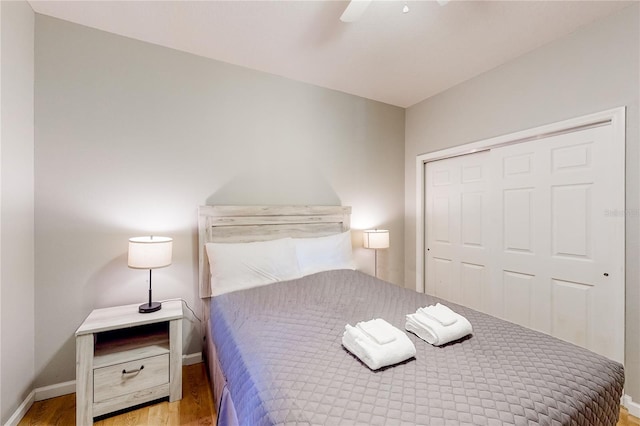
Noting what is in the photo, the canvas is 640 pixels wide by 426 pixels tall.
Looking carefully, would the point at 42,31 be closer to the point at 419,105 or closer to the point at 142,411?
the point at 142,411

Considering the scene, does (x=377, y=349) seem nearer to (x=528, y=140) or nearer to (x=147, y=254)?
(x=147, y=254)

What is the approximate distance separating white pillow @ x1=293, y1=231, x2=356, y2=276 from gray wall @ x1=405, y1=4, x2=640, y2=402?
1601 mm

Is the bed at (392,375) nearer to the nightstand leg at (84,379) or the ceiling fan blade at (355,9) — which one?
the nightstand leg at (84,379)

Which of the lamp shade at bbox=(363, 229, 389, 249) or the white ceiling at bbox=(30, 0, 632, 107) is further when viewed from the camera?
the lamp shade at bbox=(363, 229, 389, 249)

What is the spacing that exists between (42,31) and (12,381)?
2.22 meters

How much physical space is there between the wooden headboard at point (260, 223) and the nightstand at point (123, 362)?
1.53 ft

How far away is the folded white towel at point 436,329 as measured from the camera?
4.24 feet

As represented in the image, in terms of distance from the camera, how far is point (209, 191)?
235 centimetres

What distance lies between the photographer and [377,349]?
3.72 feet

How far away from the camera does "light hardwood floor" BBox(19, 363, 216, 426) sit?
1637 mm

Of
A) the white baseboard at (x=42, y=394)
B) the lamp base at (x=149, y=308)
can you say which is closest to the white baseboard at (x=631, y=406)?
the lamp base at (x=149, y=308)

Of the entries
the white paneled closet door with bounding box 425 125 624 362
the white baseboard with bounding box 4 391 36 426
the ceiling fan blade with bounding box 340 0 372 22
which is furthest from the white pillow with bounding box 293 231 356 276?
the white baseboard with bounding box 4 391 36 426

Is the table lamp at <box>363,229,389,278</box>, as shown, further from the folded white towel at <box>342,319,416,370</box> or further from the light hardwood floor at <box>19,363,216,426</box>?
the light hardwood floor at <box>19,363,216,426</box>

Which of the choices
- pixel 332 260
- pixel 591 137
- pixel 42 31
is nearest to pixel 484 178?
pixel 591 137
